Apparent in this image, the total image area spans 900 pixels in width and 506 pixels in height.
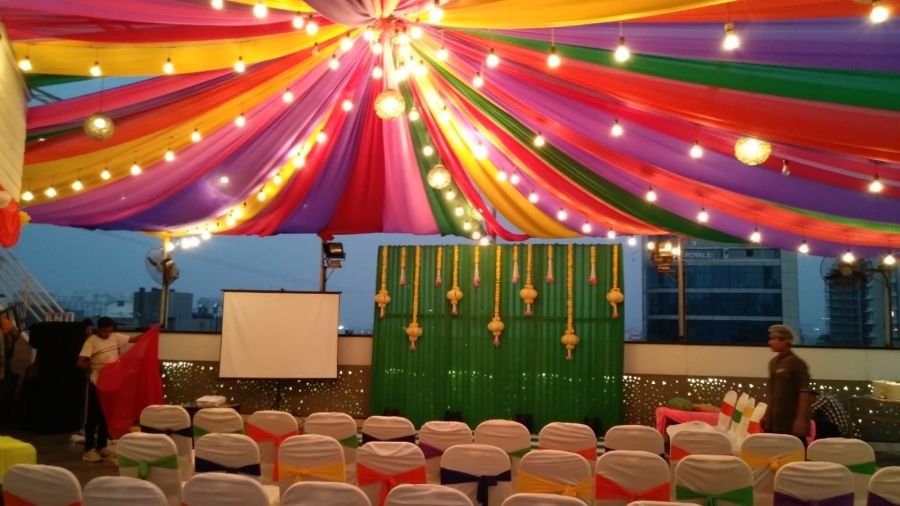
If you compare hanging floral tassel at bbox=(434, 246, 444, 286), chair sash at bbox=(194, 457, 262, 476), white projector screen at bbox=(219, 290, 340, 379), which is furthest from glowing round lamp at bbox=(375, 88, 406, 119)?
hanging floral tassel at bbox=(434, 246, 444, 286)

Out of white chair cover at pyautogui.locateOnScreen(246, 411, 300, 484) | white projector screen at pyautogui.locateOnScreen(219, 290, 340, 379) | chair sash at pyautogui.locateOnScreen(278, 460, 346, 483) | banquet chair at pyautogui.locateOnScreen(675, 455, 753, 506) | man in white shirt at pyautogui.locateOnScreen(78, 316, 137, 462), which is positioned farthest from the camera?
white projector screen at pyautogui.locateOnScreen(219, 290, 340, 379)

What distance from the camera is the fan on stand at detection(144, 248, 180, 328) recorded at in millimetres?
10078

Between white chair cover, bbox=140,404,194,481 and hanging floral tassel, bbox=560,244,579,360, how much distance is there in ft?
16.9

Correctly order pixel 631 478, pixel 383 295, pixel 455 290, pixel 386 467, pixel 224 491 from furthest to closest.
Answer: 1. pixel 383 295
2. pixel 455 290
3. pixel 386 467
4. pixel 631 478
5. pixel 224 491

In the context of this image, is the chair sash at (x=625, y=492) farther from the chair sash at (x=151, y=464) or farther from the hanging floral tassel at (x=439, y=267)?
the hanging floral tassel at (x=439, y=267)

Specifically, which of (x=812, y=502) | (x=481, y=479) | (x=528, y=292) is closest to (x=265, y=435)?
(x=481, y=479)

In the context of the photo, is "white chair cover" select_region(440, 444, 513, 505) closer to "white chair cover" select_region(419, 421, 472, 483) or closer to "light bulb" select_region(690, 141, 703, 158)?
"white chair cover" select_region(419, 421, 472, 483)

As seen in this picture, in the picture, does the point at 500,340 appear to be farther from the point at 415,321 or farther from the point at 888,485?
the point at 888,485

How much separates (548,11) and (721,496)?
2.73 m

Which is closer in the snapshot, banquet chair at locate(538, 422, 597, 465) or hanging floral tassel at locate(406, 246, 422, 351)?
banquet chair at locate(538, 422, 597, 465)

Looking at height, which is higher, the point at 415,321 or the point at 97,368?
the point at 415,321

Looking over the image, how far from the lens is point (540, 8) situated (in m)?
3.90

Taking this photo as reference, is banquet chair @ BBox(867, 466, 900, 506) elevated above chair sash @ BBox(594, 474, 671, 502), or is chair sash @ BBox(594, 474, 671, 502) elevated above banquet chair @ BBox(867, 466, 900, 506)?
banquet chair @ BBox(867, 466, 900, 506)

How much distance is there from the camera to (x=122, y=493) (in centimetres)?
295
